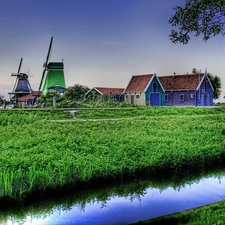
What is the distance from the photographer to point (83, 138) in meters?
10.7

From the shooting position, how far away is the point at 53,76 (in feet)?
138

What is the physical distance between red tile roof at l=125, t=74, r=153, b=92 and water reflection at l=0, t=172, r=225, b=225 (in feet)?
101

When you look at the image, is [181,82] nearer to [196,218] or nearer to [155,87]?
[155,87]

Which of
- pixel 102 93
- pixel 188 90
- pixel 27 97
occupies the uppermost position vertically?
pixel 188 90

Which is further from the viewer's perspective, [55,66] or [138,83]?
[55,66]

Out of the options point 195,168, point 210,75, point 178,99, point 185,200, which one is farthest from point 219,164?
point 210,75

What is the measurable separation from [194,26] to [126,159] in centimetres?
386

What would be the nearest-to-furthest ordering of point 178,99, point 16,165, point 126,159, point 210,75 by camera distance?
1. point 16,165
2. point 126,159
3. point 178,99
4. point 210,75

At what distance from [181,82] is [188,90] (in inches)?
76.5

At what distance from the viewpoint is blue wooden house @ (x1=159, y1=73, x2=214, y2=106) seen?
3959cm

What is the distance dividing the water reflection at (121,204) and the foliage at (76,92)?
3317cm

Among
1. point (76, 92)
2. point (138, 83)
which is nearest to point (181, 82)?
point (138, 83)

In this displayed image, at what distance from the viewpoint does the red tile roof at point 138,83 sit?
38900mm

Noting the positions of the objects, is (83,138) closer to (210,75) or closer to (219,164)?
(219,164)
